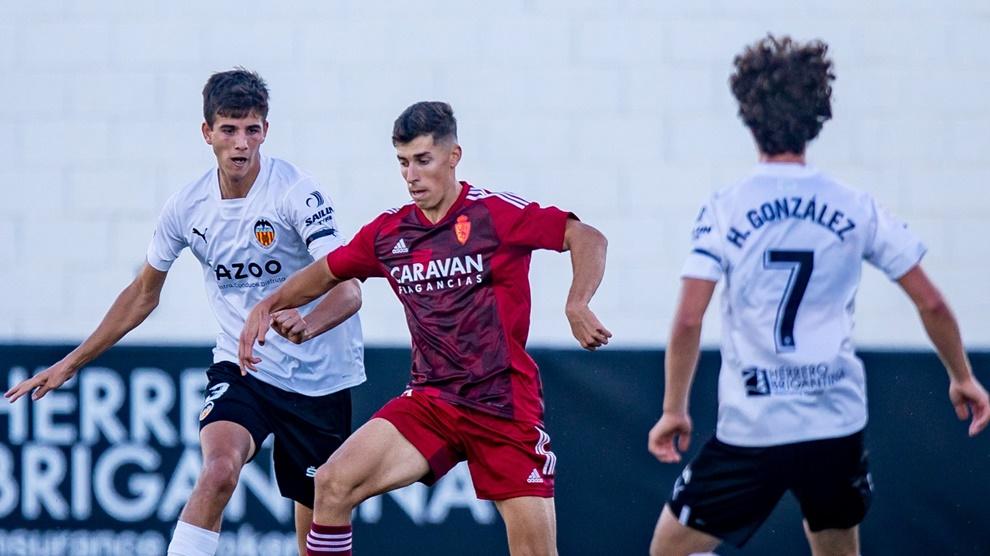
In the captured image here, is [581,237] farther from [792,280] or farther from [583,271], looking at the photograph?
[792,280]

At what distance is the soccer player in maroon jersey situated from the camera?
16.0ft

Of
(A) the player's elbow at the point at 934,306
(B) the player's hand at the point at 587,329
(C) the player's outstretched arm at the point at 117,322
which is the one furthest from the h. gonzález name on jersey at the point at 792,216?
(C) the player's outstretched arm at the point at 117,322

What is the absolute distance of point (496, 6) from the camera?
22.4ft

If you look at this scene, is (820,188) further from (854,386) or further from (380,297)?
(380,297)

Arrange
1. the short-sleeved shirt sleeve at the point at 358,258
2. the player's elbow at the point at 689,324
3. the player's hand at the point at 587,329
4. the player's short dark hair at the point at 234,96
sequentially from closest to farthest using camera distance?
the player's elbow at the point at 689,324
the player's hand at the point at 587,329
the short-sleeved shirt sleeve at the point at 358,258
the player's short dark hair at the point at 234,96

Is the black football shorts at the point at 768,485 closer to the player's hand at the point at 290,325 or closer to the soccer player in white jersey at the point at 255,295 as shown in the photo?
the player's hand at the point at 290,325

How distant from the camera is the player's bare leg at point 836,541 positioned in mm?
4258

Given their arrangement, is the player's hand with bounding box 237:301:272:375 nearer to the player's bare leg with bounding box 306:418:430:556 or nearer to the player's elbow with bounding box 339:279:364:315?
the player's elbow with bounding box 339:279:364:315

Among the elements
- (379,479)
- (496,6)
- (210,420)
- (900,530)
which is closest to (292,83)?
(496,6)

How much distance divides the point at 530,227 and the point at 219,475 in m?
1.29

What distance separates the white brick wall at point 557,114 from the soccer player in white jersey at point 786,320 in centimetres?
252

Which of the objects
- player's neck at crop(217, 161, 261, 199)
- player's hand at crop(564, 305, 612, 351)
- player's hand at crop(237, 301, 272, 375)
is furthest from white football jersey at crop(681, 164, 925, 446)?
player's neck at crop(217, 161, 261, 199)

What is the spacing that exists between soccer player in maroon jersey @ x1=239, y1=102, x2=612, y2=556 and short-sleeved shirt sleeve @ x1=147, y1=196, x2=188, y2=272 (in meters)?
0.71

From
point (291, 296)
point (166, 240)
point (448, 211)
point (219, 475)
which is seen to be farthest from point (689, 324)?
point (166, 240)
